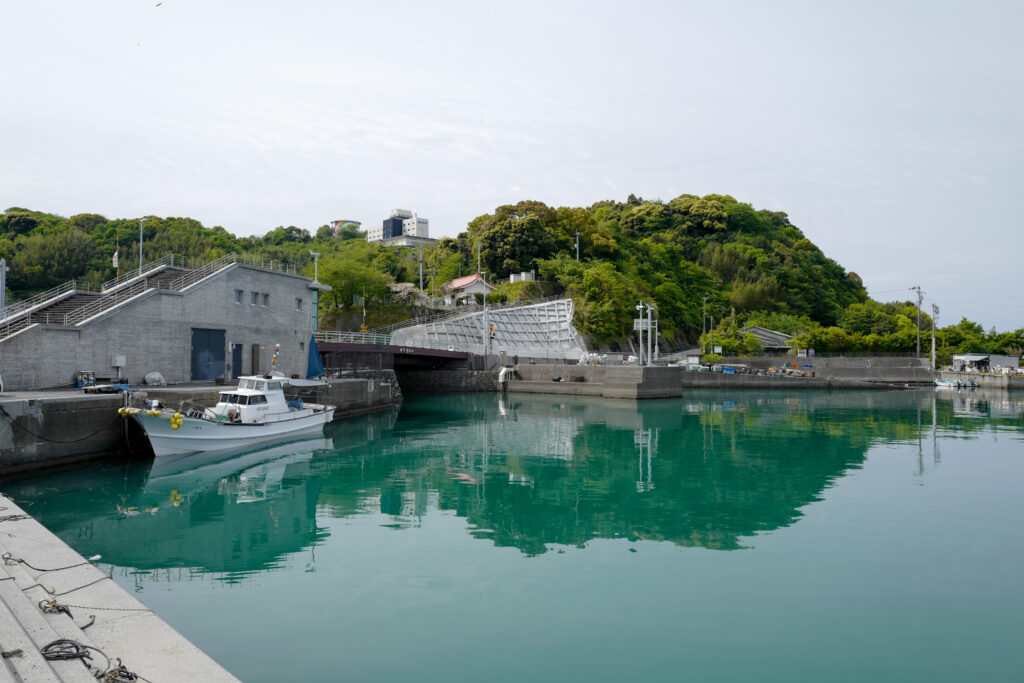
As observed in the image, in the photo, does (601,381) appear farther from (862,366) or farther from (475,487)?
(862,366)

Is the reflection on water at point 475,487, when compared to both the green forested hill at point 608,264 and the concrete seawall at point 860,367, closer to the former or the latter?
the concrete seawall at point 860,367

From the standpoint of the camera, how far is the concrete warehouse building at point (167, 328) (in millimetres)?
27922

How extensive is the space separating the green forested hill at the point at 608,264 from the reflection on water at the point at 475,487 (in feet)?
150

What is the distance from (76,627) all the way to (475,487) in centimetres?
1543

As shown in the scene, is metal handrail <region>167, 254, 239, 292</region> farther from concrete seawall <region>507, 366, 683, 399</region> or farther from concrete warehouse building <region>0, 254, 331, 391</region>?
concrete seawall <region>507, 366, 683, 399</region>

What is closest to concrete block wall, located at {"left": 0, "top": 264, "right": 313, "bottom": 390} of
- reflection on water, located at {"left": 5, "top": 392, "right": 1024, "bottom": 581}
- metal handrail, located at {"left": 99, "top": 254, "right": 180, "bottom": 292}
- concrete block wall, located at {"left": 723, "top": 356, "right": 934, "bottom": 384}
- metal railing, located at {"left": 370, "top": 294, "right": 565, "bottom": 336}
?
metal handrail, located at {"left": 99, "top": 254, "right": 180, "bottom": 292}

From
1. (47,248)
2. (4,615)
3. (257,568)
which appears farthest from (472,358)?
(4,615)

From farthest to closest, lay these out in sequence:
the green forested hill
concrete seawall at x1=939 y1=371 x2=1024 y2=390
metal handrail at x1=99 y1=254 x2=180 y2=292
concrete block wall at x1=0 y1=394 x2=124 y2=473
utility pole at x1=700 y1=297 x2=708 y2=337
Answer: utility pole at x1=700 y1=297 x2=708 y2=337
the green forested hill
concrete seawall at x1=939 y1=371 x2=1024 y2=390
metal handrail at x1=99 y1=254 x2=180 y2=292
concrete block wall at x1=0 y1=394 x2=124 y2=473

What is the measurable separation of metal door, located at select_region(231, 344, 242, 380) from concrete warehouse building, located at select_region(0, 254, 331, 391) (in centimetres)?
8

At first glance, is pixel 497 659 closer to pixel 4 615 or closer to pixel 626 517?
pixel 4 615

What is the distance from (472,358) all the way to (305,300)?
29.0 m

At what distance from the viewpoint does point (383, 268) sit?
101500mm

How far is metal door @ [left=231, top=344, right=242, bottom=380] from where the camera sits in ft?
125

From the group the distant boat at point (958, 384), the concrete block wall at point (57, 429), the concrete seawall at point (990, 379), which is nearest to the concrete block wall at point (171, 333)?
the concrete block wall at point (57, 429)
